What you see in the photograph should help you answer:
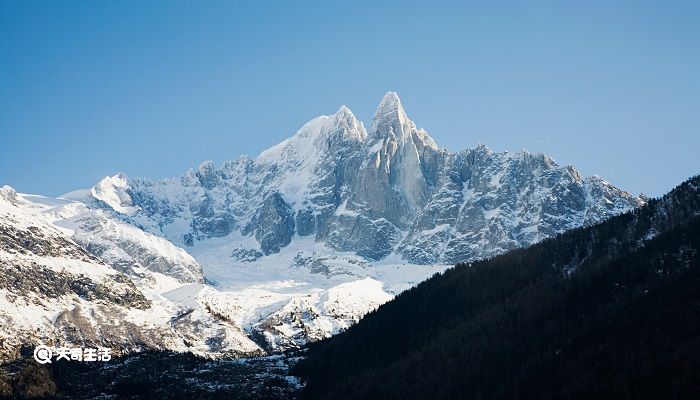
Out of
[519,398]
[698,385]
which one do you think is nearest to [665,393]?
[698,385]

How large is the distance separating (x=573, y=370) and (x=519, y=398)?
15.8 metres

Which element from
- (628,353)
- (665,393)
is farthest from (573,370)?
(665,393)

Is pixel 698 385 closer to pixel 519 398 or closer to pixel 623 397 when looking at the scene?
pixel 623 397

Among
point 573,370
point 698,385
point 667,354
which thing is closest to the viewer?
point 698,385

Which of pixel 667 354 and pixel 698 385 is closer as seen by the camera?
pixel 698 385

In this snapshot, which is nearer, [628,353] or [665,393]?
[665,393]

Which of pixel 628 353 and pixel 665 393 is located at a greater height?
pixel 628 353

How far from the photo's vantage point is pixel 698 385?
170500 millimetres

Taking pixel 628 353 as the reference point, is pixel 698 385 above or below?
below

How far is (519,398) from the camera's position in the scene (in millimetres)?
197000

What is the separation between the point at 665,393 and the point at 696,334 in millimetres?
27766

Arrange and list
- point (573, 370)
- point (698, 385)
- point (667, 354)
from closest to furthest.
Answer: point (698, 385), point (667, 354), point (573, 370)

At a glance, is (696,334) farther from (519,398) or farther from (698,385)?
(519,398)

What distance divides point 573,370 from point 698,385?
3473 centimetres
